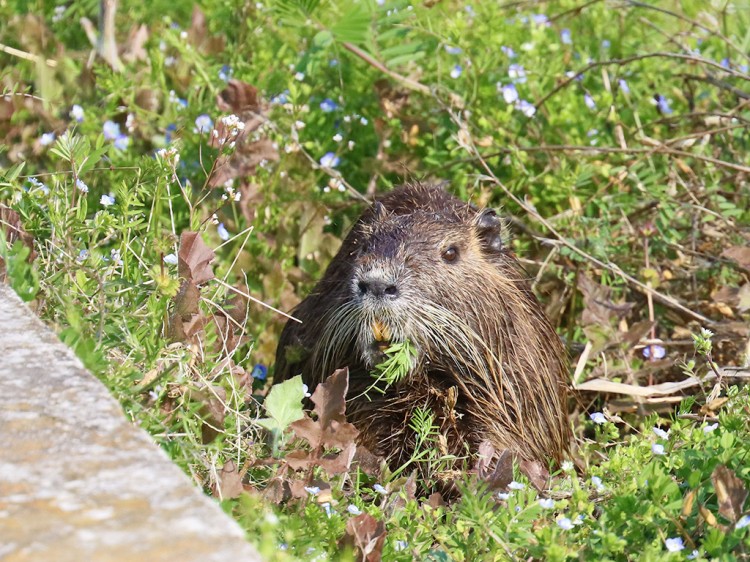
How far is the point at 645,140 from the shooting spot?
463cm

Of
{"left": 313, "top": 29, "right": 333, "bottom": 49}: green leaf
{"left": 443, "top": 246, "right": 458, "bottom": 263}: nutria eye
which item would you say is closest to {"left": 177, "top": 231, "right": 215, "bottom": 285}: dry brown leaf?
{"left": 443, "top": 246, "right": 458, "bottom": 263}: nutria eye

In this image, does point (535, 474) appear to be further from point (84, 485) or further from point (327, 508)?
point (84, 485)

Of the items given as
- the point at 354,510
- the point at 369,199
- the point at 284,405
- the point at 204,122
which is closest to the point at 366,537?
the point at 354,510

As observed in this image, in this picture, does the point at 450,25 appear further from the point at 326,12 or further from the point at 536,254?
the point at 536,254

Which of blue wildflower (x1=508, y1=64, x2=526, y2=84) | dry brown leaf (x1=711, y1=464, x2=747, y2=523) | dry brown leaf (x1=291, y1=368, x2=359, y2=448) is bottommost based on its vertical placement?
dry brown leaf (x1=291, y1=368, x2=359, y2=448)

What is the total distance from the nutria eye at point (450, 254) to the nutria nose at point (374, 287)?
41 centimetres

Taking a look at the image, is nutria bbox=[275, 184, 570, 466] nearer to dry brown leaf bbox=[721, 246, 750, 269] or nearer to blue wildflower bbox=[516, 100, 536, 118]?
dry brown leaf bbox=[721, 246, 750, 269]

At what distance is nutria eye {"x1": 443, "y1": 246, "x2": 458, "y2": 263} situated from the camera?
375 cm

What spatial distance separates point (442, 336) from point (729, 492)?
4.19ft

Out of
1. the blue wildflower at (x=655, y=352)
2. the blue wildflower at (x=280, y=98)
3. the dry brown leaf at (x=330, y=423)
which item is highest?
the blue wildflower at (x=280, y=98)

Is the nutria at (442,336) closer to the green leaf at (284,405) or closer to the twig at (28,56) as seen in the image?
the green leaf at (284,405)

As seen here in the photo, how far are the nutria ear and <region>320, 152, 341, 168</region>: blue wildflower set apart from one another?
3.37ft

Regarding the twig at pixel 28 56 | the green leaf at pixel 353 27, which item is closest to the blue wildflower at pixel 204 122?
the green leaf at pixel 353 27

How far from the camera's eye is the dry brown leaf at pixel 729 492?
248cm
